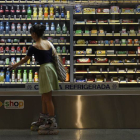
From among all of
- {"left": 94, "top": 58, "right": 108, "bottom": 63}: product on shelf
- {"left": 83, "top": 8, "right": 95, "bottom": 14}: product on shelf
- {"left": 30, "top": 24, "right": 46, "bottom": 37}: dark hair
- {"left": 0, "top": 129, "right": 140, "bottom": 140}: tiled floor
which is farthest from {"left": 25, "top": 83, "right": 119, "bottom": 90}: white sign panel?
{"left": 83, "top": 8, "right": 95, "bottom": 14}: product on shelf

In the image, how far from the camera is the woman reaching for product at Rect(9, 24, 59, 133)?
9.59 feet

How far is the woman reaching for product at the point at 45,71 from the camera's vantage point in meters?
2.92

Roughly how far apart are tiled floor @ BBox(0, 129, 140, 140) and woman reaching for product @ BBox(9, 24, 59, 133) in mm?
147

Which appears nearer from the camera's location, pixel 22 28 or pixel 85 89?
pixel 85 89

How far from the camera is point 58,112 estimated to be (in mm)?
3232

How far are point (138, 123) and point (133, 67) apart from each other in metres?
2.03

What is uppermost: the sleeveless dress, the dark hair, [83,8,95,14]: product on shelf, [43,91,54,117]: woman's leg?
[83,8,95,14]: product on shelf

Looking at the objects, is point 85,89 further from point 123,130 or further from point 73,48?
point 73,48

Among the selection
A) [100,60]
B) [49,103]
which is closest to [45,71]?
[49,103]

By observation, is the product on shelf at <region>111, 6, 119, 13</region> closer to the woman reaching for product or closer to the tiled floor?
the woman reaching for product

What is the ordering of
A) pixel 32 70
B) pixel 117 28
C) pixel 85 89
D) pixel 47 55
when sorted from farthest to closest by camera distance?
pixel 117 28
pixel 32 70
pixel 85 89
pixel 47 55

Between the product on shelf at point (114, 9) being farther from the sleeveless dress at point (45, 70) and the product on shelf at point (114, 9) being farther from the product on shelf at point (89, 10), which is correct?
the sleeveless dress at point (45, 70)

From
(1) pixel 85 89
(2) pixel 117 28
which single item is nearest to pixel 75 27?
(2) pixel 117 28

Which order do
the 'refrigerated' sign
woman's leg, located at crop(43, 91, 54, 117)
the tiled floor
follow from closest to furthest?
the tiled floor
woman's leg, located at crop(43, 91, 54, 117)
the 'refrigerated' sign
